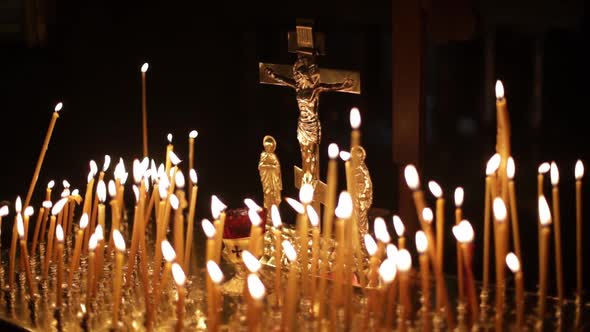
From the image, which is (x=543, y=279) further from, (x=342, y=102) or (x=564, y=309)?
(x=342, y=102)

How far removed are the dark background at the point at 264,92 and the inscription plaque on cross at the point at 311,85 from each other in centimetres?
14

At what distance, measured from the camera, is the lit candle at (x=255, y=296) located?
168 cm

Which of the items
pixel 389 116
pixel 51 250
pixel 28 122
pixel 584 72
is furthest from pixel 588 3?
pixel 28 122

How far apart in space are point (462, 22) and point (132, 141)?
1.36 meters

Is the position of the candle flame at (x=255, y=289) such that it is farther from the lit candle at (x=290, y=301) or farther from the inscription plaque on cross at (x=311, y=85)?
the inscription plaque on cross at (x=311, y=85)

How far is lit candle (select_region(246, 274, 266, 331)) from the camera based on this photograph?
5.52ft

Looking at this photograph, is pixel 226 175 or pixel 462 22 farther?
pixel 226 175

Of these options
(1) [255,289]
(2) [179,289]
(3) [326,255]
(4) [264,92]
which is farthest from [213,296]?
(4) [264,92]

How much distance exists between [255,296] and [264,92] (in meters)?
1.21

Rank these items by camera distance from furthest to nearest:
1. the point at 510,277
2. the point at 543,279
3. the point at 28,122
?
1. the point at 28,122
2. the point at 510,277
3. the point at 543,279

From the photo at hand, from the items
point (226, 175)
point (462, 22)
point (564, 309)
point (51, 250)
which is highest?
point (462, 22)

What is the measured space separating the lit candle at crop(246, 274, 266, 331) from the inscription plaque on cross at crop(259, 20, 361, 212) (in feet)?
2.48

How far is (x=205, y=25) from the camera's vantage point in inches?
114

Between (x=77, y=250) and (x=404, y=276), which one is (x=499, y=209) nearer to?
(x=404, y=276)
